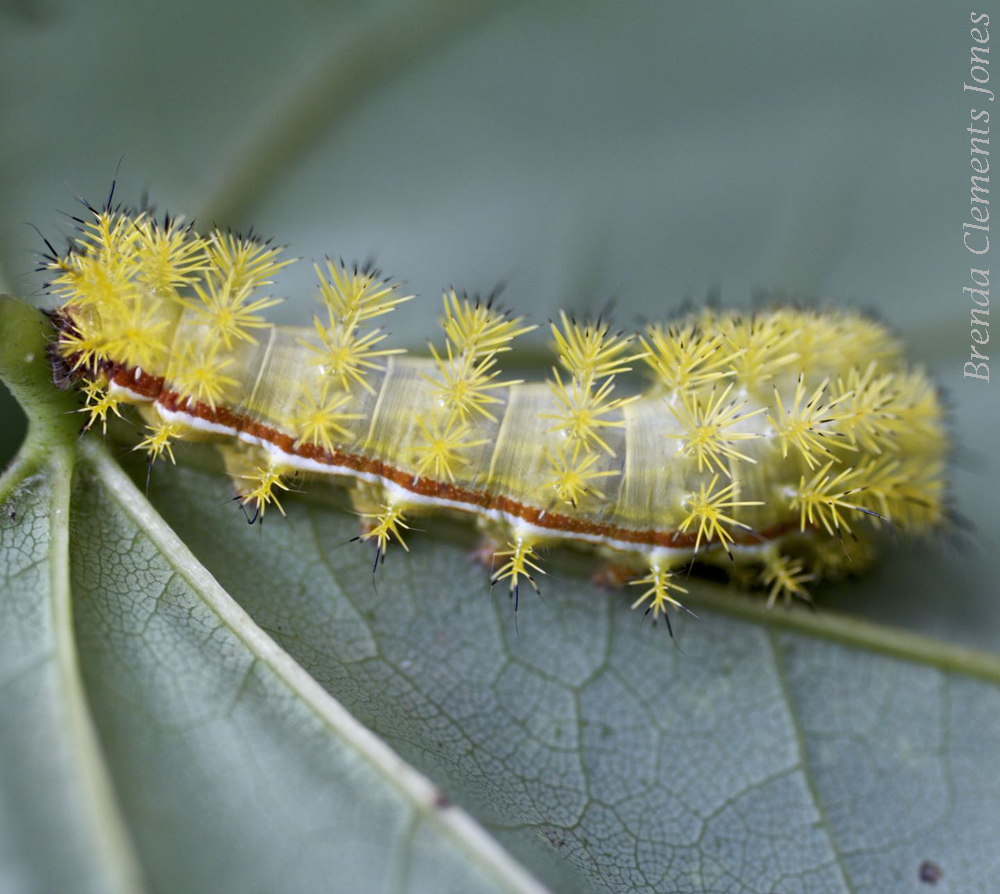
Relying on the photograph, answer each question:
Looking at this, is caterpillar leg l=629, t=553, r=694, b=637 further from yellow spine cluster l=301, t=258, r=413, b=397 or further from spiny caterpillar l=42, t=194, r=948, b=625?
yellow spine cluster l=301, t=258, r=413, b=397

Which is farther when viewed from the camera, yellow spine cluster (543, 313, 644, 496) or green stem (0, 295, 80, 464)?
yellow spine cluster (543, 313, 644, 496)

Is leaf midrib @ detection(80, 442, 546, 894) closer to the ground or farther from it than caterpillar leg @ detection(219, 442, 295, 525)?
closer to the ground

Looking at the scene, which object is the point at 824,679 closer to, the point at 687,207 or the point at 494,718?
the point at 494,718

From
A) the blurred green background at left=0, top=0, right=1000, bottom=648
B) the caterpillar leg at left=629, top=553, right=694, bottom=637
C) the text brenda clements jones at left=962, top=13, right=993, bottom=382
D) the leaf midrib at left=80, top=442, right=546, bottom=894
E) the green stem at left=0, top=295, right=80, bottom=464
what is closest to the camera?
the leaf midrib at left=80, top=442, right=546, bottom=894

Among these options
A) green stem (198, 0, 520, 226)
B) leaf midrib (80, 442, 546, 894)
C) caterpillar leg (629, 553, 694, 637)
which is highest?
green stem (198, 0, 520, 226)

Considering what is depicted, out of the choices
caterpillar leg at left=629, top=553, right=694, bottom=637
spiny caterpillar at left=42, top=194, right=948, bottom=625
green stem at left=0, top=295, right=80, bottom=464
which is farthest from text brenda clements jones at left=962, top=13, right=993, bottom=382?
green stem at left=0, top=295, right=80, bottom=464

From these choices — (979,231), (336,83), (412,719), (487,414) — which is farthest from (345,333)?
(979,231)

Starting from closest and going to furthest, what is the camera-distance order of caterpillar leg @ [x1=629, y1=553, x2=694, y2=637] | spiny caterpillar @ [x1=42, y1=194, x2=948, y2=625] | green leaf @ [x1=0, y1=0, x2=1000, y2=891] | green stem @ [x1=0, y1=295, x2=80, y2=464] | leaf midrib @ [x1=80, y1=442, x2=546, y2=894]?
leaf midrib @ [x1=80, y1=442, x2=546, y2=894] → green leaf @ [x1=0, y1=0, x2=1000, y2=891] → green stem @ [x1=0, y1=295, x2=80, y2=464] → spiny caterpillar @ [x1=42, y1=194, x2=948, y2=625] → caterpillar leg @ [x1=629, y1=553, x2=694, y2=637]
